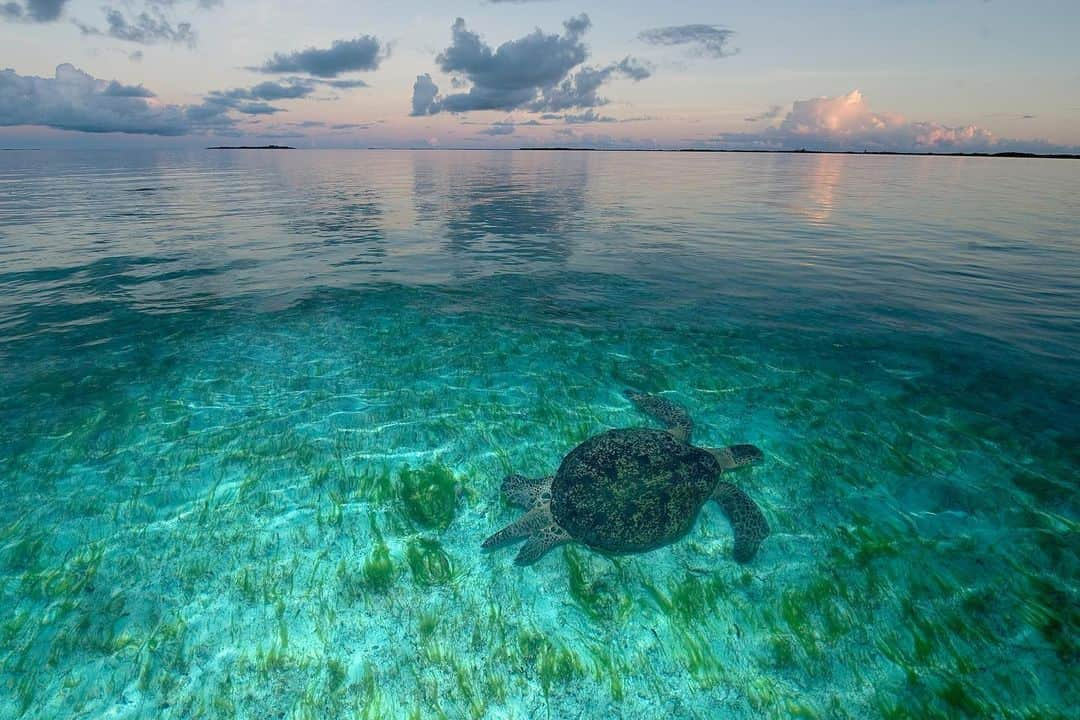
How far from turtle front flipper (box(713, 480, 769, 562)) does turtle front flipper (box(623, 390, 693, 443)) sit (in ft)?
5.67

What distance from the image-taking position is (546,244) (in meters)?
28.4

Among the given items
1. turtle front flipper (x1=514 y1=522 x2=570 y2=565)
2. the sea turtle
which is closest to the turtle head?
the sea turtle

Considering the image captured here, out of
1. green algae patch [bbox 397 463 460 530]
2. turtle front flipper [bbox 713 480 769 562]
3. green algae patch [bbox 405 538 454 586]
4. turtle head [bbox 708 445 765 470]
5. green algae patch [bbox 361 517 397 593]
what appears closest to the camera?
green algae patch [bbox 361 517 397 593]

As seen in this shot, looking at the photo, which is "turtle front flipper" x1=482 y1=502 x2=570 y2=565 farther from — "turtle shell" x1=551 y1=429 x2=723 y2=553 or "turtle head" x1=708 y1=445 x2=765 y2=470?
"turtle head" x1=708 y1=445 x2=765 y2=470

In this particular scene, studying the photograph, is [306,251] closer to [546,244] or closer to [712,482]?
[546,244]

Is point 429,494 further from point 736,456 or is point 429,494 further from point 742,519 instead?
point 736,456

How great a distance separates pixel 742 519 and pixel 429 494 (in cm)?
539

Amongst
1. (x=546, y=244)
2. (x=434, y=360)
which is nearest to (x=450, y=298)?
(x=434, y=360)

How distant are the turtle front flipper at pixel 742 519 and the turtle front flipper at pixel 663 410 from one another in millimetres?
1728

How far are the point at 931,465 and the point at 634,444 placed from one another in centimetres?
606

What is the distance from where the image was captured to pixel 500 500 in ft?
28.0

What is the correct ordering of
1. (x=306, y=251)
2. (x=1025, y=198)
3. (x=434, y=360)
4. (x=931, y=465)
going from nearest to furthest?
(x=931, y=465) → (x=434, y=360) → (x=306, y=251) → (x=1025, y=198)

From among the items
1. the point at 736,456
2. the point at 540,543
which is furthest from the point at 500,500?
the point at 736,456

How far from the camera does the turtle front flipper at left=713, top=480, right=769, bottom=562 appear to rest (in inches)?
290
